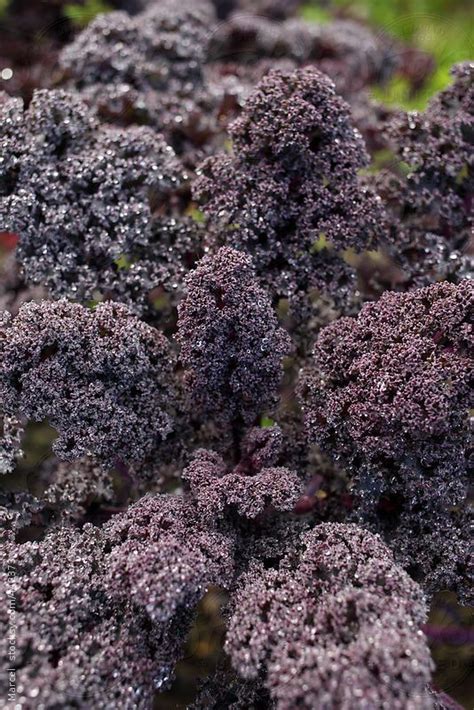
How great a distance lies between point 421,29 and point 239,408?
8.63 ft

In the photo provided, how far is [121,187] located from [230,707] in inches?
46.6

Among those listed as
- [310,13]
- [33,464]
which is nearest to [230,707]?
[33,464]

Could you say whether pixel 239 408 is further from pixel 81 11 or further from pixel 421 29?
pixel 421 29

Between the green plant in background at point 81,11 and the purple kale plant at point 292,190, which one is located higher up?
the purple kale plant at point 292,190

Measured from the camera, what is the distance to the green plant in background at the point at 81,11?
2.87 meters

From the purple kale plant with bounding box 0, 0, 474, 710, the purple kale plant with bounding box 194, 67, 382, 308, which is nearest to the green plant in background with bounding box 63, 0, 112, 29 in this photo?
the purple kale plant with bounding box 0, 0, 474, 710

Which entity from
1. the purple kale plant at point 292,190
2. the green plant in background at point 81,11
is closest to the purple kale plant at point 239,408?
the purple kale plant at point 292,190

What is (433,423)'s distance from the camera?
1.26 metres

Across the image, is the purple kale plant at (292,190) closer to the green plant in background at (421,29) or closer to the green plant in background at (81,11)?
the green plant in background at (421,29)

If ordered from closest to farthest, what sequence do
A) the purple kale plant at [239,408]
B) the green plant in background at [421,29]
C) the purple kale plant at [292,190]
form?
the purple kale plant at [239,408] → the purple kale plant at [292,190] → the green plant in background at [421,29]

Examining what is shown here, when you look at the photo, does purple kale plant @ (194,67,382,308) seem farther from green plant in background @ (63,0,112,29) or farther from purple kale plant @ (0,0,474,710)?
green plant in background @ (63,0,112,29)

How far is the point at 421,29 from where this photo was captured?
3264 millimetres

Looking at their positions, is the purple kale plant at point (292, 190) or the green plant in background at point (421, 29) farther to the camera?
the green plant in background at point (421, 29)

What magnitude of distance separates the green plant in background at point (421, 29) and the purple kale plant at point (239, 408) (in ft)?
3.12
